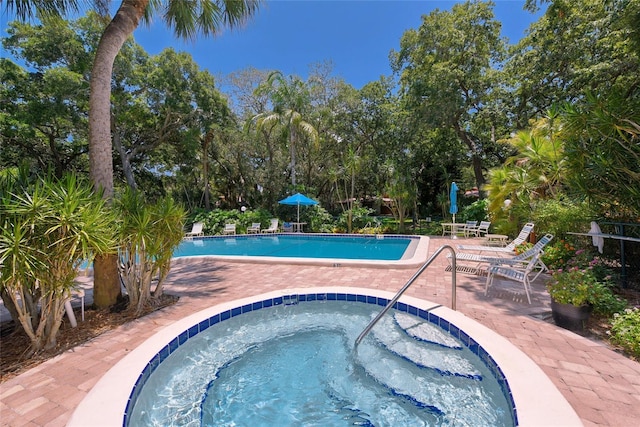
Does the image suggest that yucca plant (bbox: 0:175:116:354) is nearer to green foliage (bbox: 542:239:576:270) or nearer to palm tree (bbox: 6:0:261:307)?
palm tree (bbox: 6:0:261:307)

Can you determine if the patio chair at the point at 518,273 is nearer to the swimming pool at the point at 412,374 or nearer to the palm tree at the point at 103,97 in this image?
the swimming pool at the point at 412,374

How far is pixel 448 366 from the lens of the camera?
307cm

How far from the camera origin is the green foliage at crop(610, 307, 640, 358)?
2.89 m

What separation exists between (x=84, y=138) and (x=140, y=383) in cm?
1982

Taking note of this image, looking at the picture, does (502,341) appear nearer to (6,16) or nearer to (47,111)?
(6,16)

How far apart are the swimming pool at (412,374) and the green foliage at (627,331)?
1277mm

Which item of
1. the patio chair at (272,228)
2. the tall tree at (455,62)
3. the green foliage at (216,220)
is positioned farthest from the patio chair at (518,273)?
the green foliage at (216,220)

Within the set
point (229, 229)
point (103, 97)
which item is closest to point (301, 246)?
point (229, 229)

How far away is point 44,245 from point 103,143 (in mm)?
1990

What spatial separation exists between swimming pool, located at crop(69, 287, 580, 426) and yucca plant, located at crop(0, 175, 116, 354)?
3.88ft

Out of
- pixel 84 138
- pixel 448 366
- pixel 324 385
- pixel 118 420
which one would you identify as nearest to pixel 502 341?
pixel 448 366

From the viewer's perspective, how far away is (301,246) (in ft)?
43.0

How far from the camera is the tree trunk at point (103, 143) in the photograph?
166 inches

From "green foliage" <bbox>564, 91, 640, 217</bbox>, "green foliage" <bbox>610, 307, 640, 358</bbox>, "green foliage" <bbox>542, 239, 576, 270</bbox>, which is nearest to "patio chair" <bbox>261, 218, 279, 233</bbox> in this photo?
"green foliage" <bbox>542, 239, 576, 270</bbox>
